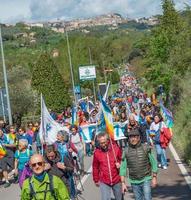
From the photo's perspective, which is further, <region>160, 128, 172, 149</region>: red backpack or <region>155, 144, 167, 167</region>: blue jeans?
<region>160, 128, 172, 149</region>: red backpack

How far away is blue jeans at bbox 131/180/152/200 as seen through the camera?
8953mm

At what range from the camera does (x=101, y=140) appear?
8.98m

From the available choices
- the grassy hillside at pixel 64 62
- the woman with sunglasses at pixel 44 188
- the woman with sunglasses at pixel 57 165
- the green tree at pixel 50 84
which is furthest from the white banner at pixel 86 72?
the woman with sunglasses at pixel 44 188

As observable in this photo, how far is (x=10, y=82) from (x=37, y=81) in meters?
4.94

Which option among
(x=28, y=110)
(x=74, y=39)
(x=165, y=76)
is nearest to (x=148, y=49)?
(x=165, y=76)

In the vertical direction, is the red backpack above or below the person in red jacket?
below

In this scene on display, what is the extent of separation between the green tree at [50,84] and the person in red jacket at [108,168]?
47.3 m

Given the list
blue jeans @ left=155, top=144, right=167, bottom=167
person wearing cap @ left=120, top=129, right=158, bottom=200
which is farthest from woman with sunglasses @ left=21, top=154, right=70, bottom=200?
blue jeans @ left=155, top=144, right=167, bottom=167

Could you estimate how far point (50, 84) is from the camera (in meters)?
58.6

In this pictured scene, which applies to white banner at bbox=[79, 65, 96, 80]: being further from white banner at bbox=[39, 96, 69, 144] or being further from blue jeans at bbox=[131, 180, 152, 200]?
blue jeans at bbox=[131, 180, 152, 200]

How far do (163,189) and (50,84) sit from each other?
45.5m

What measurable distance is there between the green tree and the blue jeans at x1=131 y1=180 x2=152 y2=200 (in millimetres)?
47643

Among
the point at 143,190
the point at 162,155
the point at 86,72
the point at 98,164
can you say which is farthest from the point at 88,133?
the point at 86,72

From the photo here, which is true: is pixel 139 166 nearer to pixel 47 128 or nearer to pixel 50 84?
pixel 47 128
